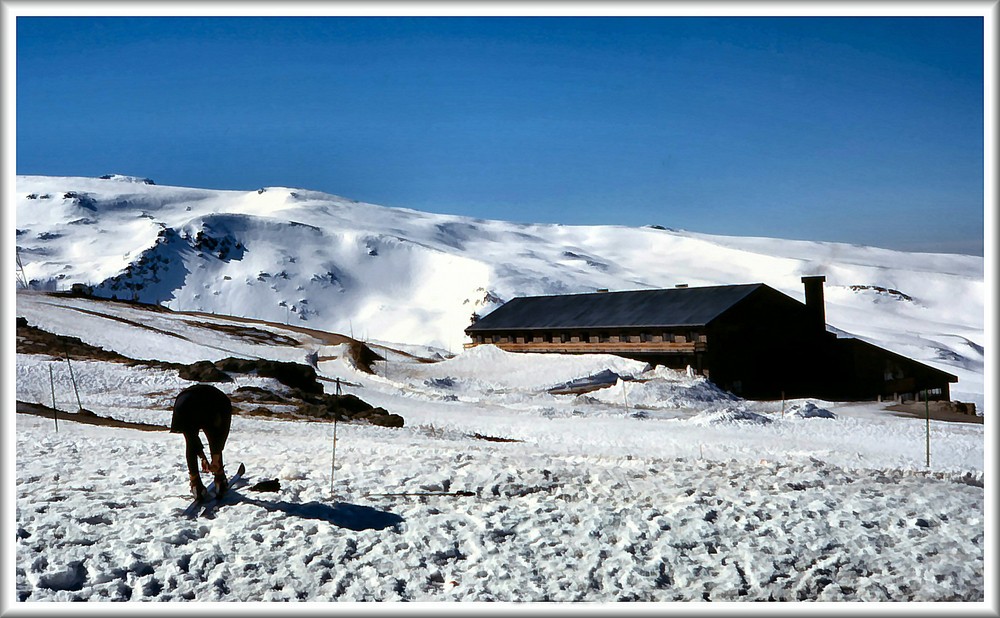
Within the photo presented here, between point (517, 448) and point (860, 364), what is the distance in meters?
31.4

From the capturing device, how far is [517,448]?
57.0 ft

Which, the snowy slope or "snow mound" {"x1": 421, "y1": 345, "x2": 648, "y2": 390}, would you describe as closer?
the snowy slope

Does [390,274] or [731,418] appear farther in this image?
[390,274]

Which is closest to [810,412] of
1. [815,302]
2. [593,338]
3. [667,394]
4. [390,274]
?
[667,394]

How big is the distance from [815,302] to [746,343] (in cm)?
655

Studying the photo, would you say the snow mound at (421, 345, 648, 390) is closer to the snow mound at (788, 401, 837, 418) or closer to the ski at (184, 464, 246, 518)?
the snow mound at (788, 401, 837, 418)

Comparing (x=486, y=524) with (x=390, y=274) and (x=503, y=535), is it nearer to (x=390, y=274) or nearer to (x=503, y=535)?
(x=503, y=535)

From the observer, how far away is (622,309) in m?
45.4

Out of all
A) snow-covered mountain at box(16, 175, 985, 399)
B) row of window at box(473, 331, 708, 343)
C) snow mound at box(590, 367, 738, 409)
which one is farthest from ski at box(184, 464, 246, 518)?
snow-covered mountain at box(16, 175, 985, 399)

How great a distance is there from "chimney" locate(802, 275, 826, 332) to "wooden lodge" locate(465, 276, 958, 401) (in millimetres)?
53

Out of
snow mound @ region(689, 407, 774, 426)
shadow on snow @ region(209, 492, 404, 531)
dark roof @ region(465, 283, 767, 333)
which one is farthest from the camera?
dark roof @ region(465, 283, 767, 333)

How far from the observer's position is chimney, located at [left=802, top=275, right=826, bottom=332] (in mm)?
45188

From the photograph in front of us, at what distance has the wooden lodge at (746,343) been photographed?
4075cm

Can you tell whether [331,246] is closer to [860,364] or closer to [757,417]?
[860,364]
